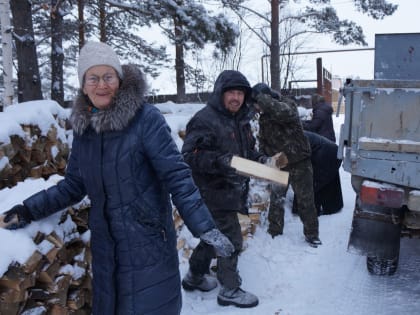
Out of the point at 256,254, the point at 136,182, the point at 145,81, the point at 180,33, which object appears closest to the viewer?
the point at 136,182

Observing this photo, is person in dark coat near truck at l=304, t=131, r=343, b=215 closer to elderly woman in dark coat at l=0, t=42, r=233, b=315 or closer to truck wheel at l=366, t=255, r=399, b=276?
truck wheel at l=366, t=255, r=399, b=276

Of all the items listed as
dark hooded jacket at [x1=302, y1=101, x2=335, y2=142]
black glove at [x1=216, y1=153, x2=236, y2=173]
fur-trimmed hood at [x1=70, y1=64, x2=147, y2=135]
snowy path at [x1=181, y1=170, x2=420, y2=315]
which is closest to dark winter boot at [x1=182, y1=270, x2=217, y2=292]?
snowy path at [x1=181, y1=170, x2=420, y2=315]

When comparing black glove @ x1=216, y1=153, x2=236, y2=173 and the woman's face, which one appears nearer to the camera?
the woman's face

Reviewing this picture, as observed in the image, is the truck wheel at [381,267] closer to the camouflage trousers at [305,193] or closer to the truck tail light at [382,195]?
the truck tail light at [382,195]

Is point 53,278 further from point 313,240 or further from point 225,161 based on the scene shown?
point 313,240

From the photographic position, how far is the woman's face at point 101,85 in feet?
7.13

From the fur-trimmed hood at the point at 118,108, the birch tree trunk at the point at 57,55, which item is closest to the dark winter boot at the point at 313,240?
the fur-trimmed hood at the point at 118,108

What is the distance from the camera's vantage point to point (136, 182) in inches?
83.0

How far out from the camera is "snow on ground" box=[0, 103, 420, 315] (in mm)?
3610

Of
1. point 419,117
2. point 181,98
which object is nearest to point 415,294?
point 419,117

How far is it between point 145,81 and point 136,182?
542mm

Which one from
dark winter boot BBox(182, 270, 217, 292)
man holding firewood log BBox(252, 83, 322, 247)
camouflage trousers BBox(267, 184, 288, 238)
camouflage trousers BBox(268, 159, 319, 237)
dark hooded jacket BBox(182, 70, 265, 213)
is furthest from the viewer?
camouflage trousers BBox(267, 184, 288, 238)

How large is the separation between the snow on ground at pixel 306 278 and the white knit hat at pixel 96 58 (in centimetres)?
91

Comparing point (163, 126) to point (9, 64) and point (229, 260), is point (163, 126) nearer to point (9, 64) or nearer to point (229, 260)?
point (229, 260)
